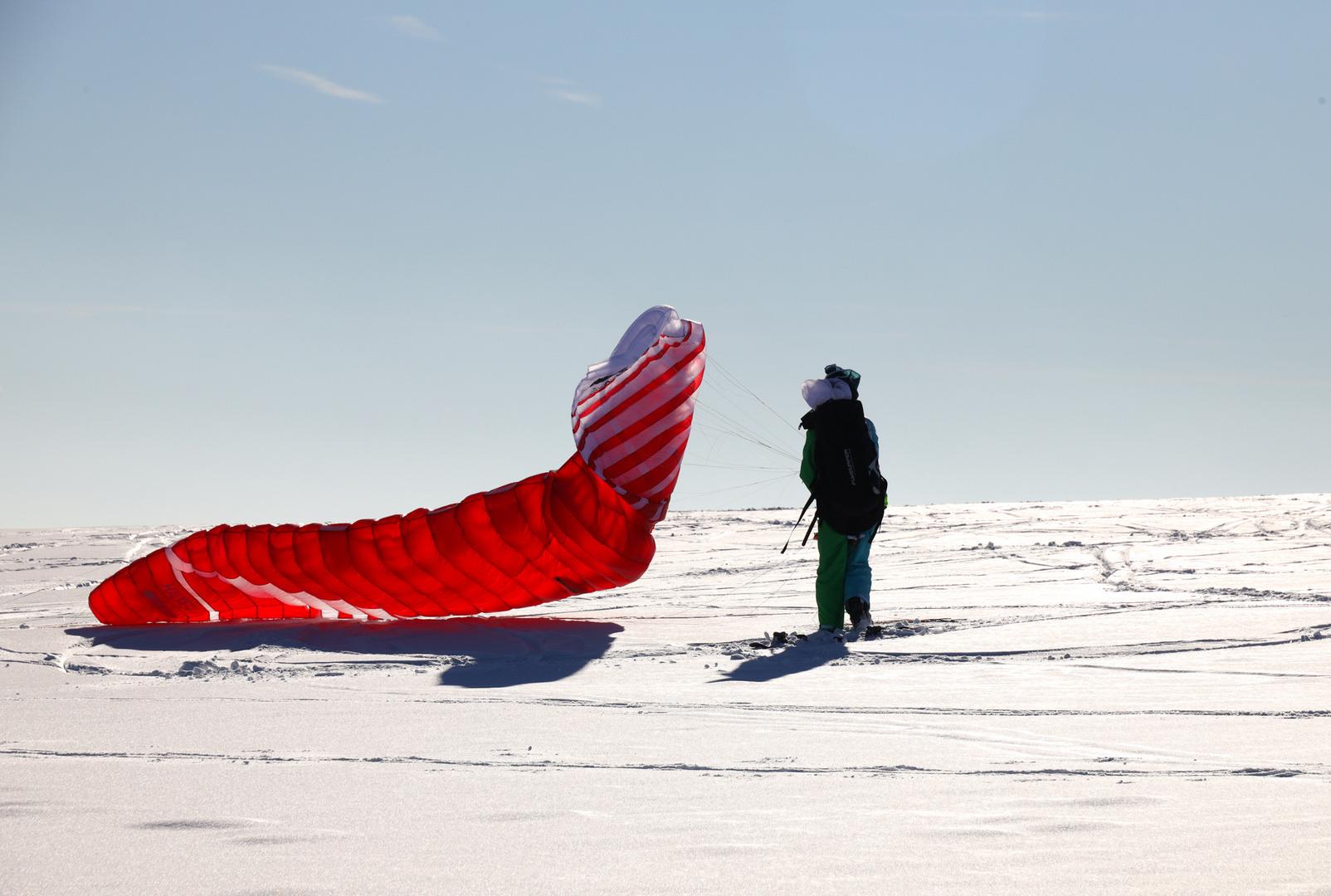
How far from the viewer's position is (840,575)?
6.39 m

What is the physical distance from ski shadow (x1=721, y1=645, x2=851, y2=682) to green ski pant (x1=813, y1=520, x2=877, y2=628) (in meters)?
0.56

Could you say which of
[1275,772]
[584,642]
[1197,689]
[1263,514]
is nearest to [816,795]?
[1275,772]

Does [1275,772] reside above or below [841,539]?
below

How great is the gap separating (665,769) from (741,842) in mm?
715

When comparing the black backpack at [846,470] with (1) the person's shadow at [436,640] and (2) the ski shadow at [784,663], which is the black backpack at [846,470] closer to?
(2) the ski shadow at [784,663]

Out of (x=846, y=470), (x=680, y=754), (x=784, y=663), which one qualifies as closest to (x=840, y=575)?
(x=846, y=470)

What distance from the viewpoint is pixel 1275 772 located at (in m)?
2.82

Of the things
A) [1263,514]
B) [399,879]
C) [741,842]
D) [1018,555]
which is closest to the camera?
[399,879]

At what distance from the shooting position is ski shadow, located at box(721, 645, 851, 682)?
4848mm

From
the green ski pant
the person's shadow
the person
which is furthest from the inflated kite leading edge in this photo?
the green ski pant

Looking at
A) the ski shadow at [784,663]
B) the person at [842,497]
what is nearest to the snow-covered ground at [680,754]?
the ski shadow at [784,663]

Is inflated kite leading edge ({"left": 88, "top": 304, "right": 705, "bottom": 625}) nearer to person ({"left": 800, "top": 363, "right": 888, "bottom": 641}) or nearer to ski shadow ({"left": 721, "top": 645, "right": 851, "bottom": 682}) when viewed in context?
person ({"left": 800, "top": 363, "right": 888, "bottom": 641})

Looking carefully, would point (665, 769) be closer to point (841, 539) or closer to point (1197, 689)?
point (1197, 689)

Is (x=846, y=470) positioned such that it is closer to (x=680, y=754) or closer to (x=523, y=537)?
(x=523, y=537)
